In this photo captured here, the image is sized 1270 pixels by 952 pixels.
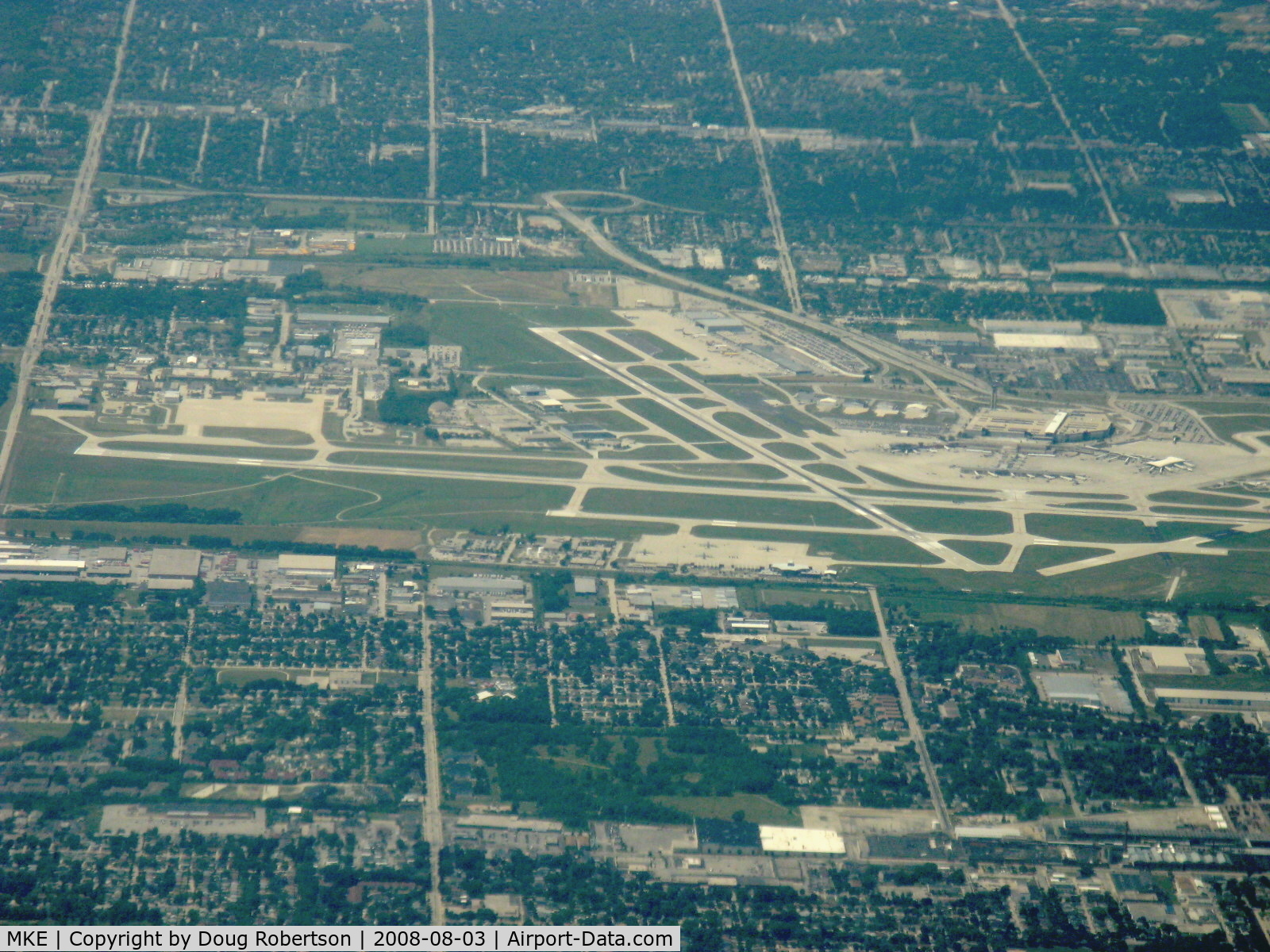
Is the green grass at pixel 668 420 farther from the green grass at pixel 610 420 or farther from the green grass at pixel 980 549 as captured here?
the green grass at pixel 980 549

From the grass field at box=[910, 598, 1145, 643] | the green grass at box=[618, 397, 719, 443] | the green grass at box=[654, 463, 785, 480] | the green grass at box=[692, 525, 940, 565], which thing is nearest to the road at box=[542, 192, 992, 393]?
the green grass at box=[618, 397, 719, 443]

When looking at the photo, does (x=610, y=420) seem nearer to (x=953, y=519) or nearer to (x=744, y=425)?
(x=744, y=425)

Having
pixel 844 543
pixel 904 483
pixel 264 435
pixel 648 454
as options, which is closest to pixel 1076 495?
pixel 904 483

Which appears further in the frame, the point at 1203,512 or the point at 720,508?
the point at 1203,512

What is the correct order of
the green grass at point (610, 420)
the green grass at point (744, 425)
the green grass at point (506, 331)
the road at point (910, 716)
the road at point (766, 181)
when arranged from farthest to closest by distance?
the road at point (766, 181)
the green grass at point (506, 331)
the green grass at point (744, 425)
the green grass at point (610, 420)
the road at point (910, 716)

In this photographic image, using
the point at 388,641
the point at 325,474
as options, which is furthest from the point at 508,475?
the point at 388,641

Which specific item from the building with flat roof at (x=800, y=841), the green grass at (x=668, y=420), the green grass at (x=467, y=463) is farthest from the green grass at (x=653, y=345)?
the building with flat roof at (x=800, y=841)
